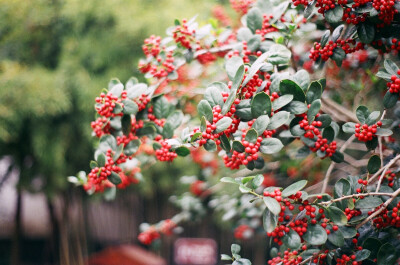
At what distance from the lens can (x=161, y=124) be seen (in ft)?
2.86

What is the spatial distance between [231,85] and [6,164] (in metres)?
2.95

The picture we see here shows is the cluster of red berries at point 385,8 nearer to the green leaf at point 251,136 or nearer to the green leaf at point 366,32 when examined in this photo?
the green leaf at point 366,32

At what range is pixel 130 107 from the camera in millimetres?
819

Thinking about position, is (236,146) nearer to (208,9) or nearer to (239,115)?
(239,115)

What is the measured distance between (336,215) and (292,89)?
243mm

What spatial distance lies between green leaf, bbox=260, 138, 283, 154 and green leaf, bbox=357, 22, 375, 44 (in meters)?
0.30

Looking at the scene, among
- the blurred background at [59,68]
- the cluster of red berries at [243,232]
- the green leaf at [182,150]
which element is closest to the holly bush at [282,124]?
the green leaf at [182,150]

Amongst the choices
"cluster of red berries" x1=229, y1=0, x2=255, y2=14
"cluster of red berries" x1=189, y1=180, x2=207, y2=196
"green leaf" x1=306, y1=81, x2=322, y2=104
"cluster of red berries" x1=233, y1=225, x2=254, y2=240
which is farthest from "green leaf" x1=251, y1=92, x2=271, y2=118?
"cluster of red berries" x1=189, y1=180, x2=207, y2=196

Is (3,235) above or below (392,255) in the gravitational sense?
below

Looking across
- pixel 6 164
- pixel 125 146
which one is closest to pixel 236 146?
pixel 125 146

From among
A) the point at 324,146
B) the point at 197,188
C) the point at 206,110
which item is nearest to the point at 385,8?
the point at 324,146

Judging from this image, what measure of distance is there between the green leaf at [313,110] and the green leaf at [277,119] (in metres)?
0.07

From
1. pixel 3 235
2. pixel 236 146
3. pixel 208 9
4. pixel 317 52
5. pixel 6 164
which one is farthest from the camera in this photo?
pixel 3 235

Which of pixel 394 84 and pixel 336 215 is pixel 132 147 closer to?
pixel 336 215
